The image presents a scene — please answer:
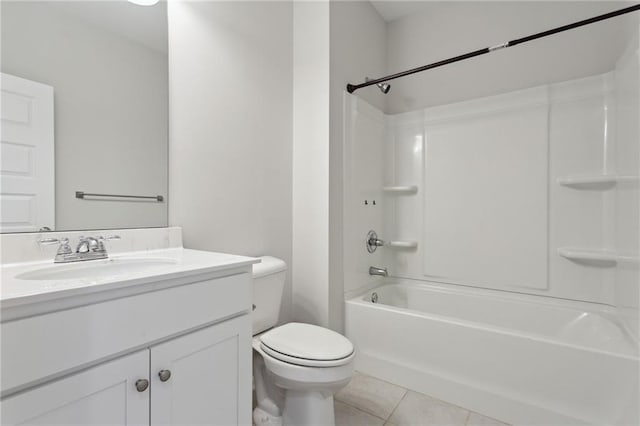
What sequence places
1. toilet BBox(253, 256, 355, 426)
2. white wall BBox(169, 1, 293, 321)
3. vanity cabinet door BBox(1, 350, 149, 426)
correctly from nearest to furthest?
vanity cabinet door BBox(1, 350, 149, 426) → toilet BBox(253, 256, 355, 426) → white wall BBox(169, 1, 293, 321)

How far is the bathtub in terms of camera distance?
1.36 meters

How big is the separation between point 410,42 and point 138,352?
9.16 ft

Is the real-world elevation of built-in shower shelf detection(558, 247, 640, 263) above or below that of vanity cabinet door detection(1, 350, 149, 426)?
above

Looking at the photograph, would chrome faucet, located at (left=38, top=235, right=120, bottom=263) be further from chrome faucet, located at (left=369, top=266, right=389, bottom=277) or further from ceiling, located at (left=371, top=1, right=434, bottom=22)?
ceiling, located at (left=371, top=1, right=434, bottom=22)

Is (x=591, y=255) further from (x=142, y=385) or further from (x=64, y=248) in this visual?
(x=64, y=248)

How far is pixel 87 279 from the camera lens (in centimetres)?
77

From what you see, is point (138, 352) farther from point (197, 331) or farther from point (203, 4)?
point (203, 4)

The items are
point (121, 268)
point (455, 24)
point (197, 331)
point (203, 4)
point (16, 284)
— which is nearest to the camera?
point (16, 284)

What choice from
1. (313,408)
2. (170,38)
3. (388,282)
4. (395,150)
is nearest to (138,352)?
(313,408)

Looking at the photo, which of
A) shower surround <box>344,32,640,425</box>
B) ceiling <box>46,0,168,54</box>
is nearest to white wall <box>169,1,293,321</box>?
ceiling <box>46,0,168,54</box>

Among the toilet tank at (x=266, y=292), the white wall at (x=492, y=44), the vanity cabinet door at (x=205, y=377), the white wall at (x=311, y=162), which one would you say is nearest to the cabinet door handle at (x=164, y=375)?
the vanity cabinet door at (x=205, y=377)

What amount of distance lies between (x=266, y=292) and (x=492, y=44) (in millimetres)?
2348

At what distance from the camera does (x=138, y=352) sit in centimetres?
80

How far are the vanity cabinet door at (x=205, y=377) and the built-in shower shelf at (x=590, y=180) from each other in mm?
2020
